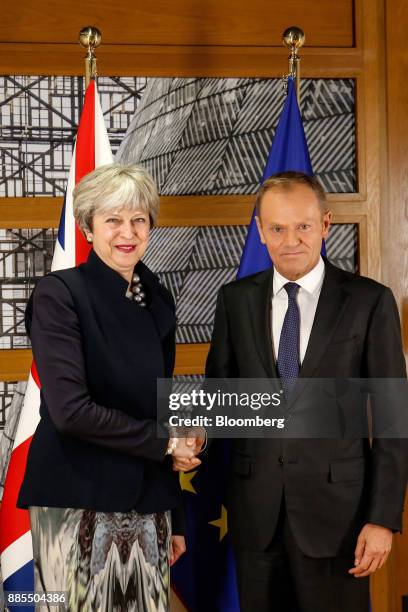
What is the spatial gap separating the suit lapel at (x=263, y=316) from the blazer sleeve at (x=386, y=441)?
0.74 feet

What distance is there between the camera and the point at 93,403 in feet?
5.47

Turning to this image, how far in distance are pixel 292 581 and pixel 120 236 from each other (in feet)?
2.92

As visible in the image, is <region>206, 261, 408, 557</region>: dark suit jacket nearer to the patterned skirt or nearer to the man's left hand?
the man's left hand

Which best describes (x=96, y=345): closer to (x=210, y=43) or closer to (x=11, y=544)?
(x=11, y=544)

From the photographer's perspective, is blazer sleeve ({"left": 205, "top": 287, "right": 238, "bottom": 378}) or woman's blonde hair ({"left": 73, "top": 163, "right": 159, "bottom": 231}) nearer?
woman's blonde hair ({"left": 73, "top": 163, "right": 159, "bottom": 231})

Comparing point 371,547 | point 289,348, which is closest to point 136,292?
point 289,348

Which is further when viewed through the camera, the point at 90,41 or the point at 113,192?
the point at 90,41

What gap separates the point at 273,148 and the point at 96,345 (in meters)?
1.02

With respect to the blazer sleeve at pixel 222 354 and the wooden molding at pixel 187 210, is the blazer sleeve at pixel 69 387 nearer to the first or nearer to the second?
the blazer sleeve at pixel 222 354

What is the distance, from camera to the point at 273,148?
95.5 inches

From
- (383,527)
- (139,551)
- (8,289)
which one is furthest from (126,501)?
(8,289)

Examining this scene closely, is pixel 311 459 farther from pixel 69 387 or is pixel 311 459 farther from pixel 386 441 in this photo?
pixel 69 387

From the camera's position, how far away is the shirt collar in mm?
1894

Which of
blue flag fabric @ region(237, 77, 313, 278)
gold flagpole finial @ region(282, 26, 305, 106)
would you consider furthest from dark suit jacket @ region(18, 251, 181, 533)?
gold flagpole finial @ region(282, 26, 305, 106)
